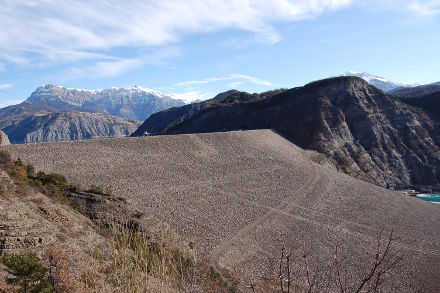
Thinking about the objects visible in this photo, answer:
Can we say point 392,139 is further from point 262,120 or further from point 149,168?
point 149,168

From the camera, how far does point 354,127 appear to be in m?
63.4

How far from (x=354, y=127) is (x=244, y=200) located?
36939 millimetres

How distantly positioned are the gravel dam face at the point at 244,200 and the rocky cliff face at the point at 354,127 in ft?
47.5

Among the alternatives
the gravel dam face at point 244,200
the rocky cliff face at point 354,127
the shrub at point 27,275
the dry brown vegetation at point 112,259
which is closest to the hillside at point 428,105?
the rocky cliff face at point 354,127

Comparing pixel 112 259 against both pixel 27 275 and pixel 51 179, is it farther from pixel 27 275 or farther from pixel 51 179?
pixel 51 179

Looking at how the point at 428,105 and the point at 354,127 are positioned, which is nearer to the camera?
the point at 354,127

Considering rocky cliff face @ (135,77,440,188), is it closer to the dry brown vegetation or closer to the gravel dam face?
the gravel dam face

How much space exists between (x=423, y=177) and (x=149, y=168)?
43362 millimetres

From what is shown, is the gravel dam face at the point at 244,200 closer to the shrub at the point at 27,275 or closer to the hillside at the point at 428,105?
the shrub at the point at 27,275

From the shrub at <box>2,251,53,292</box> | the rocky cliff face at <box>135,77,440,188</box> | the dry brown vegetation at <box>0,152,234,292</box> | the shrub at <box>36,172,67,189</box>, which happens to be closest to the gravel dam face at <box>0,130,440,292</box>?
the shrub at <box>36,172,67,189</box>

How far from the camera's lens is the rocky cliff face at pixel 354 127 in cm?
5753

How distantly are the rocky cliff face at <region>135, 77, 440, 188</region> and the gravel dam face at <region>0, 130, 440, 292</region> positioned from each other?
47.5 feet

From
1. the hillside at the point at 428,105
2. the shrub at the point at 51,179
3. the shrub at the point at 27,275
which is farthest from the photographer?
the hillside at the point at 428,105

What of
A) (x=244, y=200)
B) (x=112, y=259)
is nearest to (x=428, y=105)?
(x=244, y=200)
